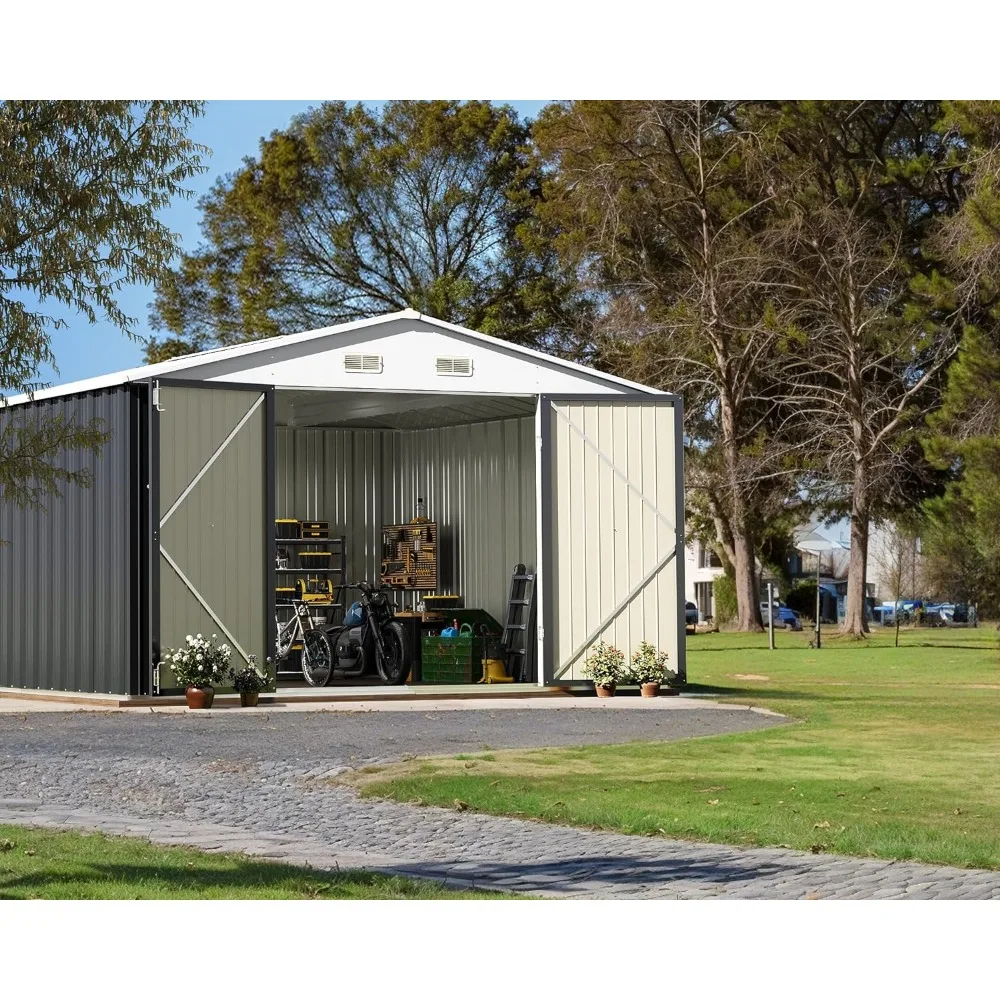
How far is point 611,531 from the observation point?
19359mm

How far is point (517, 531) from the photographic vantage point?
22.0 meters

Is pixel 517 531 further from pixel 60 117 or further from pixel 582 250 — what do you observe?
pixel 582 250

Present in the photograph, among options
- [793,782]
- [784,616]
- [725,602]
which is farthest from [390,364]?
[784,616]

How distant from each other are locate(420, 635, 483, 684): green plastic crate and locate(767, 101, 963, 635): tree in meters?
16.4

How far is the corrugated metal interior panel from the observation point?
1916 cm

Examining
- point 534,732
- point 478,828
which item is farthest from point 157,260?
point 534,732

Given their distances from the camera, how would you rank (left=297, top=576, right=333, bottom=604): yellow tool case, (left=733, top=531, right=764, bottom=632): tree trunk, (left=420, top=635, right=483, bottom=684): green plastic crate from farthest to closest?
(left=733, top=531, right=764, bottom=632): tree trunk → (left=297, top=576, right=333, bottom=604): yellow tool case → (left=420, top=635, right=483, bottom=684): green plastic crate

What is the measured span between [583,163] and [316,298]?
8.28 m

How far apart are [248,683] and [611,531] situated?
4.64 metres

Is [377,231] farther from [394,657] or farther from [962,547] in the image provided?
[394,657]

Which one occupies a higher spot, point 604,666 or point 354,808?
point 604,666

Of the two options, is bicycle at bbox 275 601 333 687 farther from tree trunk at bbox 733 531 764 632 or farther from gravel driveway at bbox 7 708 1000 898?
tree trunk at bbox 733 531 764 632

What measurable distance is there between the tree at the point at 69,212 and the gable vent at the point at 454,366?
37.2 feet

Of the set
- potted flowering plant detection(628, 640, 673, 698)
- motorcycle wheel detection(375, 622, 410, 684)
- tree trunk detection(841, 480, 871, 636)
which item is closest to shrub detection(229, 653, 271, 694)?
motorcycle wheel detection(375, 622, 410, 684)
